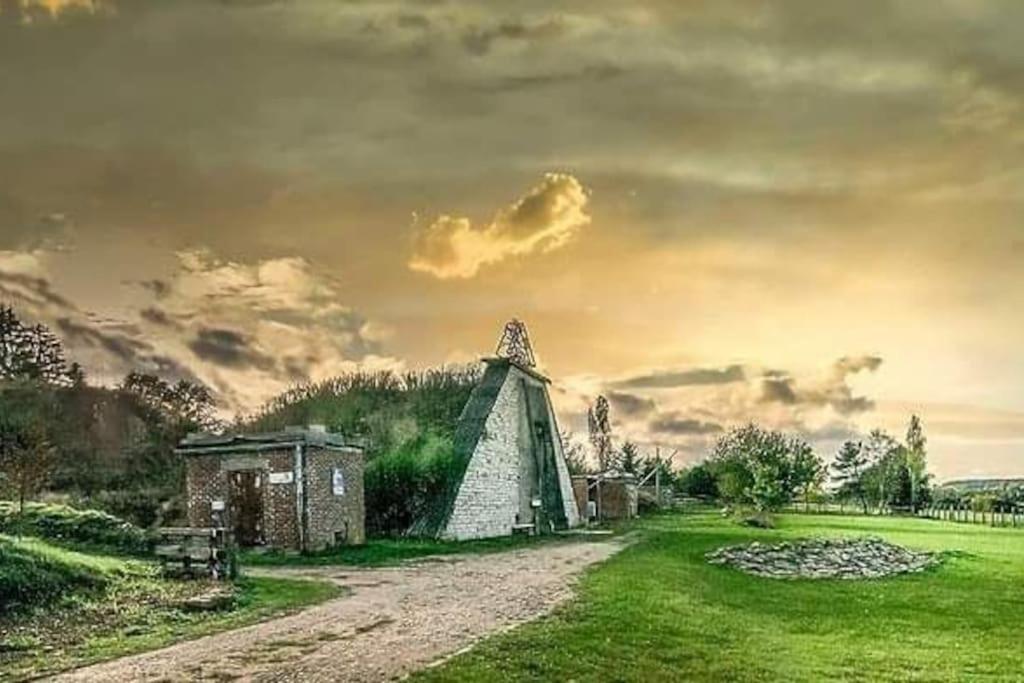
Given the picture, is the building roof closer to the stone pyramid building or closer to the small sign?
the small sign

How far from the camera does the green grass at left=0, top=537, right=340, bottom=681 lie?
38.7 feet

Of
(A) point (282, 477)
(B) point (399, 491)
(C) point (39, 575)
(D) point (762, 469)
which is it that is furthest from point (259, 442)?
(D) point (762, 469)

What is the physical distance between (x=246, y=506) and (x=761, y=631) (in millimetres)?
16036

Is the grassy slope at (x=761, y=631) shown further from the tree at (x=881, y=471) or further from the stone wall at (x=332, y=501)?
the tree at (x=881, y=471)

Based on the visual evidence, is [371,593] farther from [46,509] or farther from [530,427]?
[530,427]

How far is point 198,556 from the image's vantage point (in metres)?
18.0

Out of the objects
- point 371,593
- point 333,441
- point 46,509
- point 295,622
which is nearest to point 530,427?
point 333,441

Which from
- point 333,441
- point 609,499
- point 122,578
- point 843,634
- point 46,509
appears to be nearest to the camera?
point 843,634

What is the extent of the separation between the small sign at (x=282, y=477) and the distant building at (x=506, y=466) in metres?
9.21

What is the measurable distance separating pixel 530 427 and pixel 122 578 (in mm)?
30615

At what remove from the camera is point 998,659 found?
13.0 meters

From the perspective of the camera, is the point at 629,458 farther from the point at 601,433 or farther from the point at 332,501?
the point at 332,501

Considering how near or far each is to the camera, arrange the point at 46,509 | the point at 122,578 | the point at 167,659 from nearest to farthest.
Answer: the point at 167,659, the point at 122,578, the point at 46,509

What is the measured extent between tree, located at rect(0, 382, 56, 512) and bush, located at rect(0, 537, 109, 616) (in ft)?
31.3
